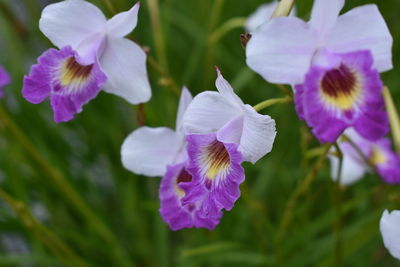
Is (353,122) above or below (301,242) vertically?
above

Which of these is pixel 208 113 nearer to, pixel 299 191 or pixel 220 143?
pixel 220 143

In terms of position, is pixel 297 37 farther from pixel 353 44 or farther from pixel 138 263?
pixel 138 263

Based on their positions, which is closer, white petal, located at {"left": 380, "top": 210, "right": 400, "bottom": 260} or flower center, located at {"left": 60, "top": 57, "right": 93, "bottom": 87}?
white petal, located at {"left": 380, "top": 210, "right": 400, "bottom": 260}

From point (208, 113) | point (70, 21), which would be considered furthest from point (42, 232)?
point (208, 113)

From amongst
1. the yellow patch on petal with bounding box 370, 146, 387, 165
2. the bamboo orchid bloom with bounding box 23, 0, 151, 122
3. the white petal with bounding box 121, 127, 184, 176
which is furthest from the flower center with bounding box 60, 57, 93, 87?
the yellow patch on petal with bounding box 370, 146, 387, 165

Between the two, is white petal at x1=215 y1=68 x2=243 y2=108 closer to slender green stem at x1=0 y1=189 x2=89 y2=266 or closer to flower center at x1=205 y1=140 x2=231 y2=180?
flower center at x1=205 y1=140 x2=231 y2=180

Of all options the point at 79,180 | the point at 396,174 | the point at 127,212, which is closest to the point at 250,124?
the point at 396,174
